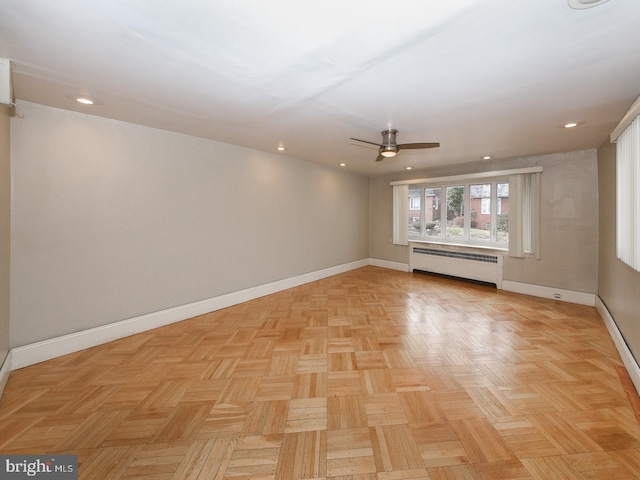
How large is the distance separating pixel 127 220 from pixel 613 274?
5442mm

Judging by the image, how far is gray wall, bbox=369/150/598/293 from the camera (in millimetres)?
3912

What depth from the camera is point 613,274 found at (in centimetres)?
299

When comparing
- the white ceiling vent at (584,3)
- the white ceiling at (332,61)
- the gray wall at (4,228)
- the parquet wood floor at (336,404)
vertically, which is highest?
the white ceiling at (332,61)

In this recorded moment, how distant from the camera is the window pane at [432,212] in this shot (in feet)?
19.5

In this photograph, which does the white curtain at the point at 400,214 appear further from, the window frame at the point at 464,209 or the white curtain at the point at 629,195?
the white curtain at the point at 629,195

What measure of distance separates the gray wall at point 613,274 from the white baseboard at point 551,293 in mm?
232

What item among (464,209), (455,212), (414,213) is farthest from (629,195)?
(414,213)

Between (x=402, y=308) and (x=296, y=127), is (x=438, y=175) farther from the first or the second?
(x=296, y=127)

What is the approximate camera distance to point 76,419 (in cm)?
171

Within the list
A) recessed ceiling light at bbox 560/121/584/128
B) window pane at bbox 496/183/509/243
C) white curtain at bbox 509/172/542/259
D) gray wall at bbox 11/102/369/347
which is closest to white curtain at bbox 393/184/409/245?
window pane at bbox 496/183/509/243

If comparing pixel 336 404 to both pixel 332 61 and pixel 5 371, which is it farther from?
pixel 5 371

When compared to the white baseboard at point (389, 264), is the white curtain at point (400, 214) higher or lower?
higher

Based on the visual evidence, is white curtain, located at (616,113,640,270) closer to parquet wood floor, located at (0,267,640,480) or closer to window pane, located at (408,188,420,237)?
parquet wood floor, located at (0,267,640,480)

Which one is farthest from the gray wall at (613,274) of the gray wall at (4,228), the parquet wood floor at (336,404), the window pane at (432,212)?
the gray wall at (4,228)
